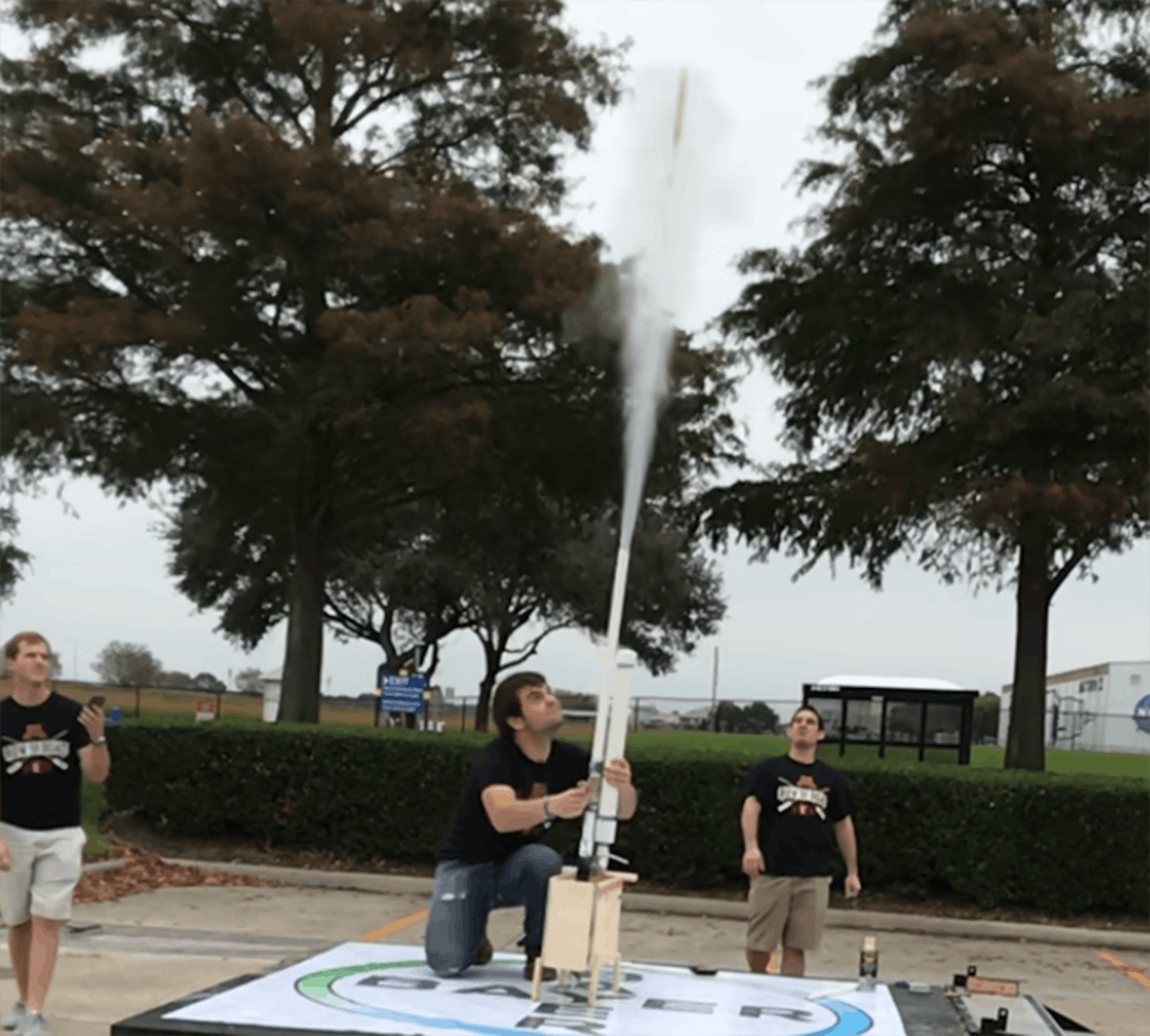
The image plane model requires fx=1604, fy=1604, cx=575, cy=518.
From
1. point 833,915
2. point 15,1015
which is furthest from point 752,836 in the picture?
point 833,915

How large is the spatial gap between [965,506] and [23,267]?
13912 mm

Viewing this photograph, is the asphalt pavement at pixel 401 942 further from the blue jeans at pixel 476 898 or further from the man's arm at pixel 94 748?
the blue jeans at pixel 476 898

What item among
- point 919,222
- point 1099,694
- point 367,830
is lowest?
point 367,830

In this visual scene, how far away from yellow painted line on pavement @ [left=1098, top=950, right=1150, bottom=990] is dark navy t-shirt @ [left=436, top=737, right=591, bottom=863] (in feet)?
22.1

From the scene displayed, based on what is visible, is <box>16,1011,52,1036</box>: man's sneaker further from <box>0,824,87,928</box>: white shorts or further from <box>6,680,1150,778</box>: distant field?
<box>6,680,1150,778</box>: distant field

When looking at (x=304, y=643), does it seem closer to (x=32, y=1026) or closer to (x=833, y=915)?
(x=833, y=915)

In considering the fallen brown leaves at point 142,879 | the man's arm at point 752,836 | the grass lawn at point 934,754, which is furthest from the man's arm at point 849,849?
the grass lawn at point 934,754

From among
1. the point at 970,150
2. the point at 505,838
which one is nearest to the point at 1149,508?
the point at 970,150

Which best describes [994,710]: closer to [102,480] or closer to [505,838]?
[102,480]

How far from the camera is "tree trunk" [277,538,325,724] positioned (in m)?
23.8

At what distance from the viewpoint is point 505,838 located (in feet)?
24.6

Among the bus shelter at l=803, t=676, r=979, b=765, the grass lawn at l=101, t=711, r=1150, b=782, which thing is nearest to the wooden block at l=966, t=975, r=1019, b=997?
the grass lawn at l=101, t=711, r=1150, b=782

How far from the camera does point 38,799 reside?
25.3 ft

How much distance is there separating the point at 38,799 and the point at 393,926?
618 centimetres
